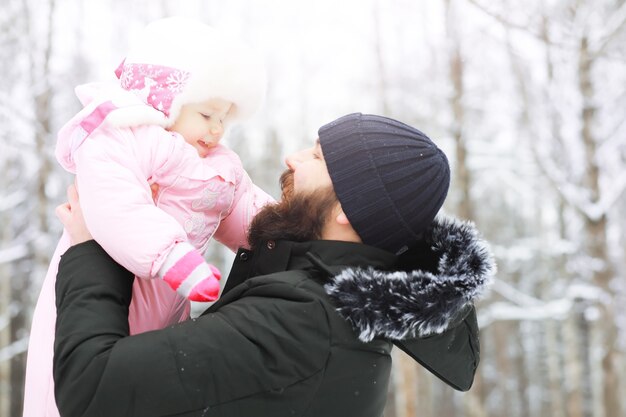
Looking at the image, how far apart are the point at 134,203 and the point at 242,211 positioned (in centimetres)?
53

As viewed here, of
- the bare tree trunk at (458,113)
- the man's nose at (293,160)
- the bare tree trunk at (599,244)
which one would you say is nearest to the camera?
the man's nose at (293,160)

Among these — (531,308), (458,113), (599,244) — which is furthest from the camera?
(531,308)

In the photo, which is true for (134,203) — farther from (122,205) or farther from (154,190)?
(154,190)

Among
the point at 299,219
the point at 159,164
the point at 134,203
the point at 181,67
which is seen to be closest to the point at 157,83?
the point at 181,67

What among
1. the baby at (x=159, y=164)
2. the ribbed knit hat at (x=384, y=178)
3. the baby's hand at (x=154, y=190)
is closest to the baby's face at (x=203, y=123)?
the baby at (x=159, y=164)

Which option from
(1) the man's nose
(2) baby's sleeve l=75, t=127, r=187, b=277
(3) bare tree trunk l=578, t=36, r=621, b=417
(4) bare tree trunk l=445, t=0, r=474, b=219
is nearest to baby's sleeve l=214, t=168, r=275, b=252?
(1) the man's nose

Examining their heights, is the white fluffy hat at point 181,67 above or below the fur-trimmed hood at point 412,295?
above

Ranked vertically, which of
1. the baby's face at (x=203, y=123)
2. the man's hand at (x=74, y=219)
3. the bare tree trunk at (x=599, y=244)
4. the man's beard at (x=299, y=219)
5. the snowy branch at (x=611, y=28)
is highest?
the baby's face at (x=203, y=123)

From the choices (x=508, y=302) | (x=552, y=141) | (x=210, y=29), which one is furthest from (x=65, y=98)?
(x=210, y=29)

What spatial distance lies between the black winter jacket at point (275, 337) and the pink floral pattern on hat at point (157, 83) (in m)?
0.44

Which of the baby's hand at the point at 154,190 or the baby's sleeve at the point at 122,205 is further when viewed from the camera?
the baby's hand at the point at 154,190

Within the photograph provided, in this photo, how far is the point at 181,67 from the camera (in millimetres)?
1782

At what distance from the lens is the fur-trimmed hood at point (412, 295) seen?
1546 millimetres

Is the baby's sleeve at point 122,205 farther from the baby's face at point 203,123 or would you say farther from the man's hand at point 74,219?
the baby's face at point 203,123
